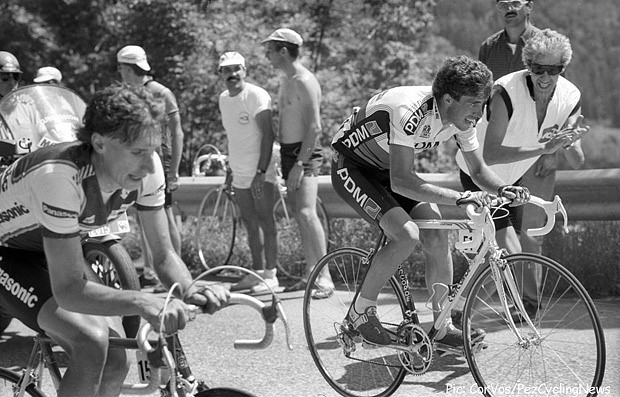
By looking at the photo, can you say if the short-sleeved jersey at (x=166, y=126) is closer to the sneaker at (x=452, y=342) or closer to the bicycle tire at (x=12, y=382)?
the sneaker at (x=452, y=342)

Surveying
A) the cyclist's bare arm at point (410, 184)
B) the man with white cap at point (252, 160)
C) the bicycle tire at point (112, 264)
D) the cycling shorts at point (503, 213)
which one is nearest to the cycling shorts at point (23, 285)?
the bicycle tire at point (112, 264)

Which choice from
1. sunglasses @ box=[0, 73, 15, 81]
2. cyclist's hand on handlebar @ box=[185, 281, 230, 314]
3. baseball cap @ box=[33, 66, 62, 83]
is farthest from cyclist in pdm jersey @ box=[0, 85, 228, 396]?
baseball cap @ box=[33, 66, 62, 83]

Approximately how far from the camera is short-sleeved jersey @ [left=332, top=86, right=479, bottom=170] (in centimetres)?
528

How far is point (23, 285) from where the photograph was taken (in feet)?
13.5

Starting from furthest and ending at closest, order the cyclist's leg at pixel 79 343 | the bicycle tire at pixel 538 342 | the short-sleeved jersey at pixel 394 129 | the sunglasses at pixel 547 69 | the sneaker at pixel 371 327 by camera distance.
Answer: the sunglasses at pixel 547 69
the sneaker at pixel 371 327
the short-sleeved jersey at pixel 394 129
the bicycle tire at pixel 538 342
the cyclist's leg at pixel 79 343

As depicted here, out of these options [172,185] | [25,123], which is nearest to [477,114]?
[25,123]

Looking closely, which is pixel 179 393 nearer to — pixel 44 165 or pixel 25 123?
pixel 44 165

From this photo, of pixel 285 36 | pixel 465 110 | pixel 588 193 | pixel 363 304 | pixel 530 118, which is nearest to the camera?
pixel 465 110

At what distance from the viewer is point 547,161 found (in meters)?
7.04

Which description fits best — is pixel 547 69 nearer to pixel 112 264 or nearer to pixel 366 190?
pixel 366 190

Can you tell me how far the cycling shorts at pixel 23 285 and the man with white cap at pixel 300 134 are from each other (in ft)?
13.9

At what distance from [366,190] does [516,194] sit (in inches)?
35.1

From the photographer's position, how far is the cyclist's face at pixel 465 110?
5184 mm
